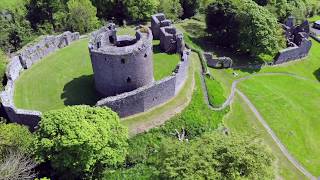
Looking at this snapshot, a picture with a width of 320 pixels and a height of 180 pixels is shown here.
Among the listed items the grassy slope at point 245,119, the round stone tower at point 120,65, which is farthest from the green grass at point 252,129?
the round stone tower at point 120,65

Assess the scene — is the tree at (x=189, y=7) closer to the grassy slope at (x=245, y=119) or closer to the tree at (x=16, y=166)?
the grassy slope at (x=245, y=119)

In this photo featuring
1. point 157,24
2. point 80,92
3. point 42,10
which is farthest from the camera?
point 42,10

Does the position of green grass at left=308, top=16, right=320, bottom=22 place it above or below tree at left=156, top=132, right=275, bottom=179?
below

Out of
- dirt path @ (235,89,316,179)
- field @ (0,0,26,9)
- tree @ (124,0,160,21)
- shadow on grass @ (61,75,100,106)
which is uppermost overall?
tree @ (124,0,160,21)

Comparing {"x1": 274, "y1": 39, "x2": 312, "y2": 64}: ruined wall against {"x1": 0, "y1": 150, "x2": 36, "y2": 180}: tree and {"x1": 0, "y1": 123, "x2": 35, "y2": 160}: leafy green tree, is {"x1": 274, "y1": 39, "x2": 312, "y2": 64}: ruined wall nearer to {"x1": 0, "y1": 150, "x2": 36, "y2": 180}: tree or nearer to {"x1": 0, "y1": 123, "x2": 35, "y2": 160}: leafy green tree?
{"x1": 0, "y1": 123, "x2": 35, "y2": 160}: leafy green tree

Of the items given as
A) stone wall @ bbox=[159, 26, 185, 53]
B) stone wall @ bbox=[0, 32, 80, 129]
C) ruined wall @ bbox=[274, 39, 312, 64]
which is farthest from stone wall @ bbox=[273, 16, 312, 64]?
stone wall @ bbox=[0, 32, 80, 129]

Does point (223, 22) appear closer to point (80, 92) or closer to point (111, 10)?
point (111, 10)

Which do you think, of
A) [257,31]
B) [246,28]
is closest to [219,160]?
[257,31]
